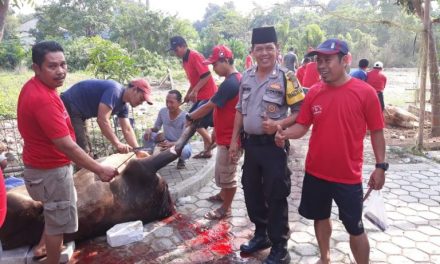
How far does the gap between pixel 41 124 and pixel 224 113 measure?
5.90ft

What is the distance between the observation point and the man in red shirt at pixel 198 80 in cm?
591

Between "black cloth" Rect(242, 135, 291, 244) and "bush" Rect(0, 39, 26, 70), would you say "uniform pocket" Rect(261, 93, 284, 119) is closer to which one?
"black cloth" Rect(242, 135, 291, 244)

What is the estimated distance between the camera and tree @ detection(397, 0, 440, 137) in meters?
7.11

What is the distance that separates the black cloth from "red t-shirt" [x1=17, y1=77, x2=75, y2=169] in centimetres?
154

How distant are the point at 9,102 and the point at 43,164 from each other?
1024 centimetres

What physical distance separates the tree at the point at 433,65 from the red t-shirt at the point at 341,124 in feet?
17.2

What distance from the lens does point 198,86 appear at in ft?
19.4

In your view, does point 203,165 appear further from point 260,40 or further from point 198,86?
point 260,40

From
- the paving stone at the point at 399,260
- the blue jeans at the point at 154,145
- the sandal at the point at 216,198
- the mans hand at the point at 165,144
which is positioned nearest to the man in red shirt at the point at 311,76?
the blue jeans at the point at 154,145

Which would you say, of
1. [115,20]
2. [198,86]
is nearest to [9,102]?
[198,86]

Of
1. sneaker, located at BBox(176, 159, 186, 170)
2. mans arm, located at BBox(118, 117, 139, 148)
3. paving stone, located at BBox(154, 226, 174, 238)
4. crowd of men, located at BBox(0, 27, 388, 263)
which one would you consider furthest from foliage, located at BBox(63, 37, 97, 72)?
crowd of men, located at BBox(0, 27, 388, 263)

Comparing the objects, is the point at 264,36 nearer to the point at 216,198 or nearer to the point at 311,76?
the point at 216,198

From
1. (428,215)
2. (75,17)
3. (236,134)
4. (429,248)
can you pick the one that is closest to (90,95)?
(236,134)

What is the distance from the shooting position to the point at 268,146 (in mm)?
3137
